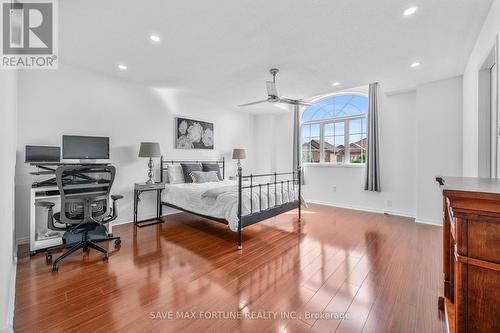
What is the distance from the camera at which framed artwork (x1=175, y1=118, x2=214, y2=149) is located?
485 centimetres

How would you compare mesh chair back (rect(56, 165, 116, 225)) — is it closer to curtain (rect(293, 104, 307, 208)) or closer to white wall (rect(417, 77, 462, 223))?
curtain (rect(293, 104, 307, 208))

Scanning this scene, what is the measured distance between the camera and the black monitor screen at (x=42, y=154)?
2.83m

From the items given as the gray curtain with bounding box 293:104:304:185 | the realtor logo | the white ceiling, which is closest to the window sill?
the gray curtain with bounding box 293:104:304:185

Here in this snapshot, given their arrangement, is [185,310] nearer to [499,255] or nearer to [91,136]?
[499,255]

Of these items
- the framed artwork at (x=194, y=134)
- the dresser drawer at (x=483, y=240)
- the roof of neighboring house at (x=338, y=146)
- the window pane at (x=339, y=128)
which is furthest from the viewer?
the window pane at (x=339, y=128)

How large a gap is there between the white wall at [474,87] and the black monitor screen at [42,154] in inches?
200

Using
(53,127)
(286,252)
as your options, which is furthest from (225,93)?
(286,252)

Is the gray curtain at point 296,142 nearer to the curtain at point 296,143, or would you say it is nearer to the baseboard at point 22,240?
the curtain at point 296,143

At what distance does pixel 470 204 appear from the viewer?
872 mm

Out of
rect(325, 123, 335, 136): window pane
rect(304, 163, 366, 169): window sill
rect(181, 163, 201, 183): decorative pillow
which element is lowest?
rect(181, 163, 201, 183): decorative pillow

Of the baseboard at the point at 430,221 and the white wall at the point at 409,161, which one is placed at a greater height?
the white wall at the point at 409,161

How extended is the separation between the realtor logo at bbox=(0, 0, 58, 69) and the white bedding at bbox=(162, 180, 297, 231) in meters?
2.42

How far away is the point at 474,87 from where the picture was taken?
2.88m

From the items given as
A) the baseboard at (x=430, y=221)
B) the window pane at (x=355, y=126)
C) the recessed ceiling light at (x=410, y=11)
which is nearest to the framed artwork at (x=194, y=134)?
the window pane at (x=355, y=126)
